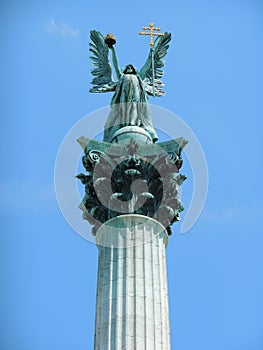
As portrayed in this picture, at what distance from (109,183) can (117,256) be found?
356 cm

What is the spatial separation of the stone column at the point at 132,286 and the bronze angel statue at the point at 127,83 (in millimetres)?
5489

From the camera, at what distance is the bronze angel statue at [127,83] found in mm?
37781

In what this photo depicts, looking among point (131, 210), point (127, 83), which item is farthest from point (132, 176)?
point (127, 83)

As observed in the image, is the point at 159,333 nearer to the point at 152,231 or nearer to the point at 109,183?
the point at 152,231

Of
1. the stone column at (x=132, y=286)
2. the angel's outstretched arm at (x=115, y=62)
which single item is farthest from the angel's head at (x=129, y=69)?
the stone column at (x=132, y=286)

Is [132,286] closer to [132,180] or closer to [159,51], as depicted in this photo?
[132,180]

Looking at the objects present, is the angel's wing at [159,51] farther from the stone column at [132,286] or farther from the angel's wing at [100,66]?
the stone column at [132,286]

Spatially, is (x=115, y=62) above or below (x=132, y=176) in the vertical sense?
above

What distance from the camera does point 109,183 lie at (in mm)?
34219

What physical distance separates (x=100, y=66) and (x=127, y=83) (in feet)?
9.86

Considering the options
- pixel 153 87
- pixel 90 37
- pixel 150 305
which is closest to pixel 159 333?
pixel 150 305

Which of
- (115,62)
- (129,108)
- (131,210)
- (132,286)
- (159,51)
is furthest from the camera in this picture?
(159,51)

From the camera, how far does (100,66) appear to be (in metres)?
41.3

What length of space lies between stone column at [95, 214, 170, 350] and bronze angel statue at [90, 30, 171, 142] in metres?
5.49
